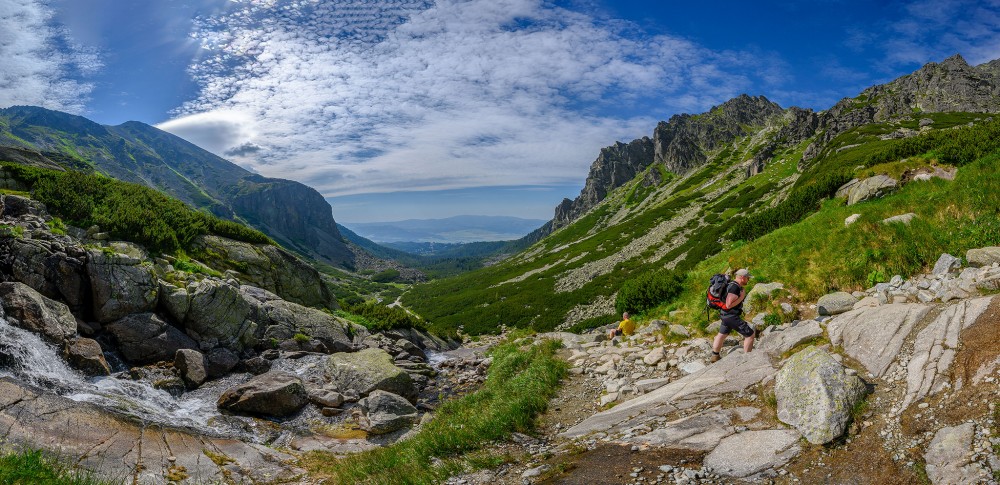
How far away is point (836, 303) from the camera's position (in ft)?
33.8

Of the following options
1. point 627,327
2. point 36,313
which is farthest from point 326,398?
point 627,327

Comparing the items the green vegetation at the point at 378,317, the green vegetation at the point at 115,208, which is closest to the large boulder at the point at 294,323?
the green vegetation at the point at 378,317

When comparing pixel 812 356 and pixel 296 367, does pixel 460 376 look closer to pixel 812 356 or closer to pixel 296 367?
pixel 296 367

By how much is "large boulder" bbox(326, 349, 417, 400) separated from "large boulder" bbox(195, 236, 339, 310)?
14.9 meters

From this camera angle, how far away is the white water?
13.2 metres

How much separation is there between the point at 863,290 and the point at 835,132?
425ft

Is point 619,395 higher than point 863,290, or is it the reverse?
point 863,290

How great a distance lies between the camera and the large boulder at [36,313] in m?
14.9

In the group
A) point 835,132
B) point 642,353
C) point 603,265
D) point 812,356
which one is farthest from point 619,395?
point 835,132

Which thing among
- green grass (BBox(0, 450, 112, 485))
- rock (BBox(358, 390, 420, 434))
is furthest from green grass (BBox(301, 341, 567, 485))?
green grass (BBox(0, 450, 112, 485))

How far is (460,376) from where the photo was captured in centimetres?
2359

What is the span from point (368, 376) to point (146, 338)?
967cm

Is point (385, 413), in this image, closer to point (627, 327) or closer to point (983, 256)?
point (627, 327)

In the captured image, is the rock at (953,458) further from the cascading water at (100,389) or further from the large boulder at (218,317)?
the large boulder at (218,317)
